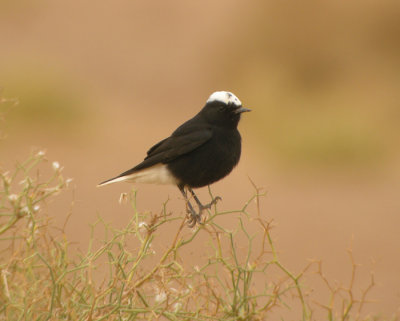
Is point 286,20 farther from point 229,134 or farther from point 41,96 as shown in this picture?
point 229,134

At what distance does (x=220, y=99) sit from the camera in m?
4.67

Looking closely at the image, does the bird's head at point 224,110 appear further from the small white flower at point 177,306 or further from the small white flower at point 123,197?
the small white flower at point 177,306

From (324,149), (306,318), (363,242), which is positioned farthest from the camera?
(324,149)

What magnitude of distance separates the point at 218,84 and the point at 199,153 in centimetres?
1184

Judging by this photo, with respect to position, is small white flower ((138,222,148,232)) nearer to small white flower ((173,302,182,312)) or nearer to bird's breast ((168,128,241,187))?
small white flower ((173,302,182,312))

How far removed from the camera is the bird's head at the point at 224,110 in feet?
15.2

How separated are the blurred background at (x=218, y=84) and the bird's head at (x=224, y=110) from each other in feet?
19.2

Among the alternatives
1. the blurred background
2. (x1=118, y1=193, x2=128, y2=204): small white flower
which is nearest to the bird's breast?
(x1=118, y1=193, x2=128, y2=204): small white flower

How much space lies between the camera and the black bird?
440 cm

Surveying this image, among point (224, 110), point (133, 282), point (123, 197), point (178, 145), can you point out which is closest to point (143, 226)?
point (133, 282)

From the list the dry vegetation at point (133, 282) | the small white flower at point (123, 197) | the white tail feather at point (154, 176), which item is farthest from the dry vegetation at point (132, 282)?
the white tail feather at point (154, 176)

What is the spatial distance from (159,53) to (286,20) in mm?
2620

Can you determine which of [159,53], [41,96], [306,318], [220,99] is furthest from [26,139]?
[306,318]

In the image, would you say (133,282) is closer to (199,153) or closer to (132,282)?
(132,282)
